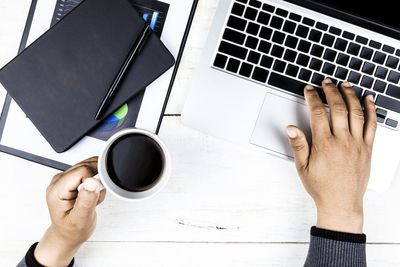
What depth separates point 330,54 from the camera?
582mm

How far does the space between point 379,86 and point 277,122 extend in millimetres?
176

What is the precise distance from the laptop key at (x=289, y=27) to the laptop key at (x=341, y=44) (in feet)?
0.25

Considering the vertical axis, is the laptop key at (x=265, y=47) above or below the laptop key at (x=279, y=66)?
above

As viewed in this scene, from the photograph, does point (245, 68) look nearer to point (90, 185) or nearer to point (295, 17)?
point (295, 17)

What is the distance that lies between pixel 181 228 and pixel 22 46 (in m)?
0.42

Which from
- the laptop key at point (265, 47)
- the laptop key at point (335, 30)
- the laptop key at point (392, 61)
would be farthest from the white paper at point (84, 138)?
the laptop key at point (392, 61)

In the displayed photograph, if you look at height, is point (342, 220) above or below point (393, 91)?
below

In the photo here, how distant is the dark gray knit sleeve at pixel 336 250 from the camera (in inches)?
22.0

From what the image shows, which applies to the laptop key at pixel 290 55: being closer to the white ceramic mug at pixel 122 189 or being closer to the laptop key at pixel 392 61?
the laptop key at pixel 392 61

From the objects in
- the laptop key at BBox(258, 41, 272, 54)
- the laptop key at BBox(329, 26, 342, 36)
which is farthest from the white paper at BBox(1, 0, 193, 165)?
the laptop key at BBox(329, 26, 342, 36)

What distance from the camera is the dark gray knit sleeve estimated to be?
0.56 metres

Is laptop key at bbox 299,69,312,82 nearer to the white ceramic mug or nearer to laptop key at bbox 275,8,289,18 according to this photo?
laptop key at bbox 275,8,289,18

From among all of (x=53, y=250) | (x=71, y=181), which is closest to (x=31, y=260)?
(x=53, y=250)

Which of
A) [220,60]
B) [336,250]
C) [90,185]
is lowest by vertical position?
[336,250]
